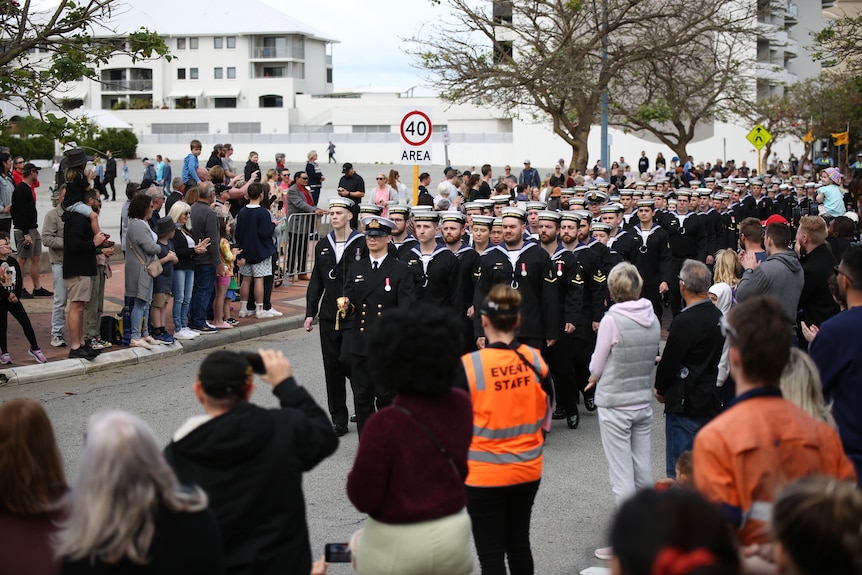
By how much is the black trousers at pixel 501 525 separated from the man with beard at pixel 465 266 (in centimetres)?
453

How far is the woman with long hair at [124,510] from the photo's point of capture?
3191 mm

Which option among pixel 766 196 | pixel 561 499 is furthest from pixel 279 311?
pixel 766 196

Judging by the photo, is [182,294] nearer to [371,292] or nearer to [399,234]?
[399,234]

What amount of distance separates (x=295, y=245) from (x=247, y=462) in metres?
15.3

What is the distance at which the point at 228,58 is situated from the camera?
9644cm

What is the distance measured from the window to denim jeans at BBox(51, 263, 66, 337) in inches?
3357

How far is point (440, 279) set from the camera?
32.4ft

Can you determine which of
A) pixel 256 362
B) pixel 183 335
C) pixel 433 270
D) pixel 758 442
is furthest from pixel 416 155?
pixel 758 442

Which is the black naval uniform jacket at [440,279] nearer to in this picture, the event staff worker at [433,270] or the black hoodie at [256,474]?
the event staff worker at [433,270]

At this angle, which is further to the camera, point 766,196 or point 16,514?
point 766,196

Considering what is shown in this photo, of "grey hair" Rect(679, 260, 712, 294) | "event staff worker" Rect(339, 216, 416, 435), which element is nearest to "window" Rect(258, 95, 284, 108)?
"event staff worker" Rect(339, 216, 416, 435)

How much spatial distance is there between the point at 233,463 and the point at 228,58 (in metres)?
97.1

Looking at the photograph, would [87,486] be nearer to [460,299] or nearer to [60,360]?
[460,299]

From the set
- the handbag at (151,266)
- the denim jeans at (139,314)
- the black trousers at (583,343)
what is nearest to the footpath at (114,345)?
the denim jeans at (139,314)
